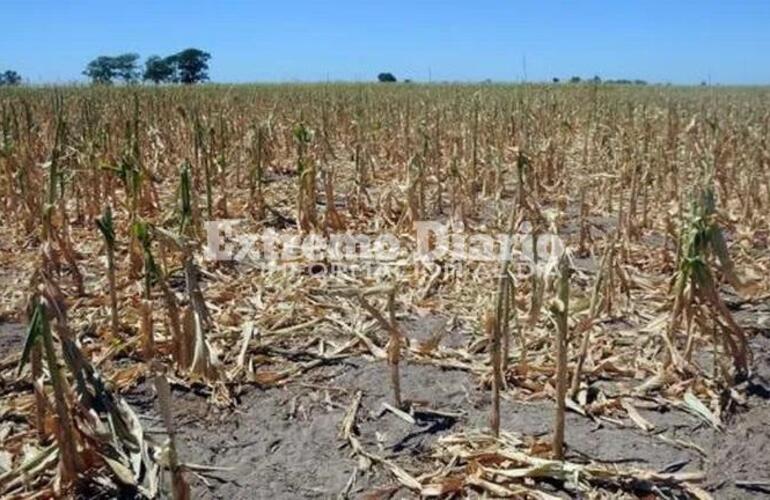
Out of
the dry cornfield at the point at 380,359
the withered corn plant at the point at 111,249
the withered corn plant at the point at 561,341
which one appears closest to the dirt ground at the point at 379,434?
the dry cornfield at the point at 380,359

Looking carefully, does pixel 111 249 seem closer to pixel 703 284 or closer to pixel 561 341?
pixel 561 341

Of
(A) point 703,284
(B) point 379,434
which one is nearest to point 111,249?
(B) point 379,434

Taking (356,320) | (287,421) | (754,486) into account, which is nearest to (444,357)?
(356,320)

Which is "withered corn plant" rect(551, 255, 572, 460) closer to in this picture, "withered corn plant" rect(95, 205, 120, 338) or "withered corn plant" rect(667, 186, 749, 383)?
"withered corn plant" rect(667, 186, 749, 383)

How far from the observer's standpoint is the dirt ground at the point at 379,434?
2463 millimetres

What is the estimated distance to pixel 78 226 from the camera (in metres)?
5.56

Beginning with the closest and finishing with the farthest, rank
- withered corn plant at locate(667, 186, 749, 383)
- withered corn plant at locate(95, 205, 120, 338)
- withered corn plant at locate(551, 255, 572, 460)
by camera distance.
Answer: withered corn plant at locate(551, 255, 572, 460) < withered corn plant at locate(667, 186, 749, 383) < withered corn plant at locate(95, 205, 120, 338)

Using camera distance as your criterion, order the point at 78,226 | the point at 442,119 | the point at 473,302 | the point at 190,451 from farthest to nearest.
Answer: the point at 442,119 < the point at 78,226 < the point at 473,302 < the point at 190,451

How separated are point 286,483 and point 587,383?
131 cm

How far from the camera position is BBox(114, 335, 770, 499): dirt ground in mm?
2463

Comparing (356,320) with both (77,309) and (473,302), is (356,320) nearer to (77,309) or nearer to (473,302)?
(473,302)

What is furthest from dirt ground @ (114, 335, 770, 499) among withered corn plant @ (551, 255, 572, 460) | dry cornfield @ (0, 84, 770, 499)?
withered corn plant @ (551, 255, 572, 460)

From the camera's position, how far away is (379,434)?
2732 millimetres

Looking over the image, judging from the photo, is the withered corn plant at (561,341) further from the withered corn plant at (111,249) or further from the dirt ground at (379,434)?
the withered corn plant at (111,249)
